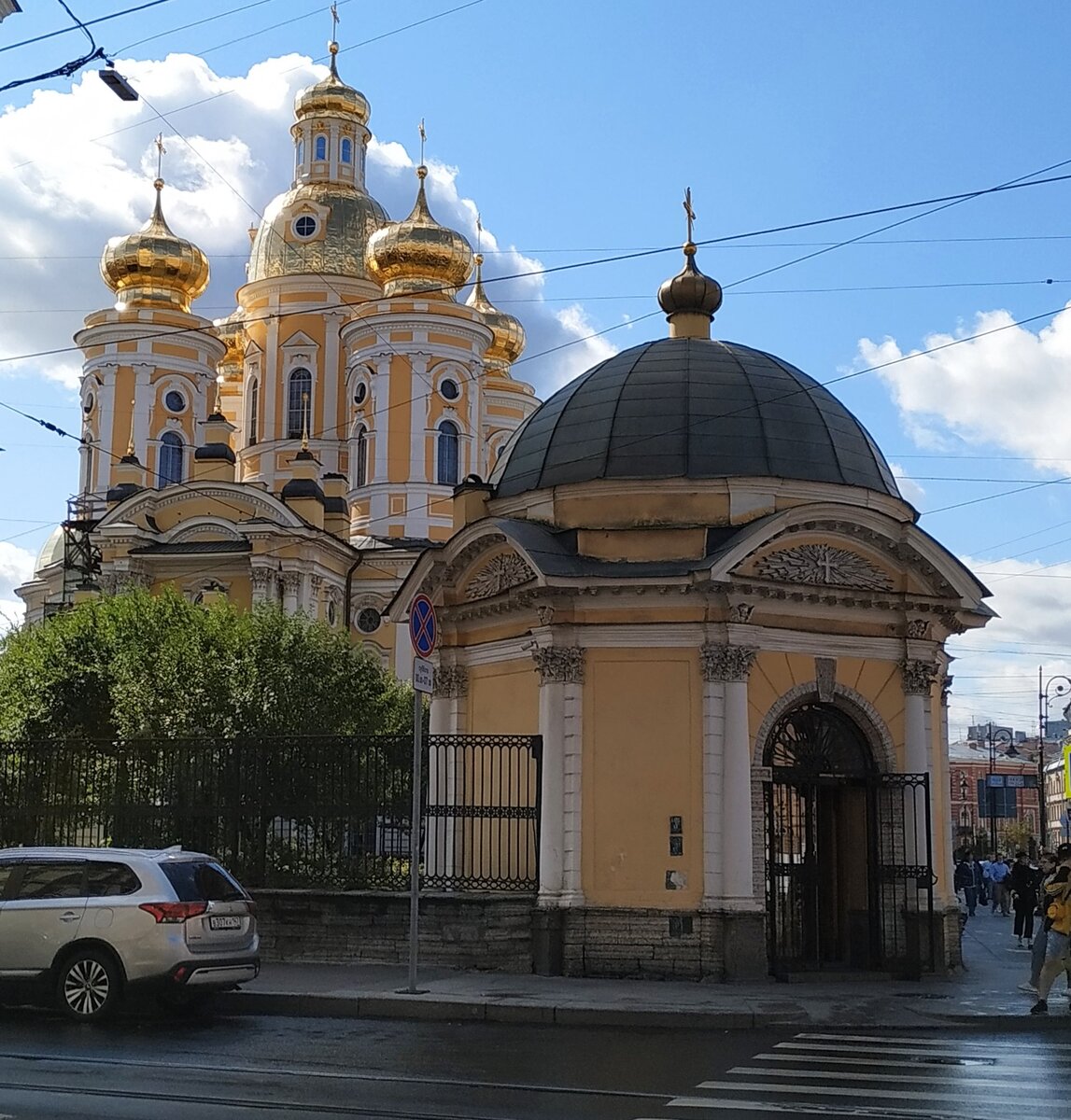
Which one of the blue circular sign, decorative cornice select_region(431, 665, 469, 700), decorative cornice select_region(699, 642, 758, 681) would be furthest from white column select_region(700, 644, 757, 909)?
decorative cornice select_region(431, 665, 469, 700)

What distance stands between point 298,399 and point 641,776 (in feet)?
151

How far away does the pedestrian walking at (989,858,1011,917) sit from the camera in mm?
37963

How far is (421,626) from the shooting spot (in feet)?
56.9

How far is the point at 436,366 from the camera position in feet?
193

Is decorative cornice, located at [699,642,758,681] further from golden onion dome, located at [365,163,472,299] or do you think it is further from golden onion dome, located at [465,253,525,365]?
golden onion dome, located at [465,253,525,365]

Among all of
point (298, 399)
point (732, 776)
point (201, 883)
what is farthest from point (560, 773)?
point (298, 399)

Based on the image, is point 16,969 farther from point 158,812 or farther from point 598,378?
point 598,378

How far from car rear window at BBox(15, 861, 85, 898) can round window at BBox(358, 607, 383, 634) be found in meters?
40.1

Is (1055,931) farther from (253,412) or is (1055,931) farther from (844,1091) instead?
(253,412)

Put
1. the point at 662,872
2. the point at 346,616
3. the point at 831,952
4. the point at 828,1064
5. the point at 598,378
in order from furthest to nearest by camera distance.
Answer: the point at 346,616 < the point at 598,378 < the point at 831,952 < the point at 662,872 < the point at 828,1064

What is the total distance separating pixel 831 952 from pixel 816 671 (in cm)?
377

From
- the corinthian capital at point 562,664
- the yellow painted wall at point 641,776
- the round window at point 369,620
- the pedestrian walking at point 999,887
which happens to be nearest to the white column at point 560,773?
the corinthian capital at point 562,664

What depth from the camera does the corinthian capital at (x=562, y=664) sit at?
19547mm

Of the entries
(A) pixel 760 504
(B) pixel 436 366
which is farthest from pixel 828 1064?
(B) pixel 436 366
